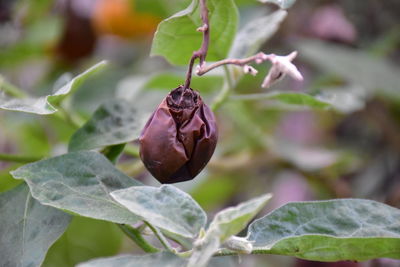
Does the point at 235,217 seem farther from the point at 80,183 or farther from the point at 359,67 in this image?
the point at 359,67

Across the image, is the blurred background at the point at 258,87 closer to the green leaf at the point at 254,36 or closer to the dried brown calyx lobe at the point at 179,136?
the green leaf at the point at 254,36

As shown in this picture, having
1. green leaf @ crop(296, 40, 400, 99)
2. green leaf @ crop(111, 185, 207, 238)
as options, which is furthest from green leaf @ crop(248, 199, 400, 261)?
green leaf @ crop(296, 40, 400, 99)

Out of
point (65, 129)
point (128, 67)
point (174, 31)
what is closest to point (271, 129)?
point (128, 67)

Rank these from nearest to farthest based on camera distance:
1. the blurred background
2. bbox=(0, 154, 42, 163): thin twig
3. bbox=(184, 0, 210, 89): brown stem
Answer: bbox=(184, 0, 210, 89): brown stem, bbox=(0, 154, 42, 163): thin twig, the blurred background

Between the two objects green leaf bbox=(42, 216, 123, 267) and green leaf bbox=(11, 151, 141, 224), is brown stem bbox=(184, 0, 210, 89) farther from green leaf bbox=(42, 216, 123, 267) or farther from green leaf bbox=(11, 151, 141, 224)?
green leaf bbox=(42, 216, 123, 267)

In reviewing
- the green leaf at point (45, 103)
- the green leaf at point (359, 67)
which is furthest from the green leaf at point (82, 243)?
the green leaf at point (359, 67)

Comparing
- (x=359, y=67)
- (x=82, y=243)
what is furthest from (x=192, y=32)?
(x=359, y=67)

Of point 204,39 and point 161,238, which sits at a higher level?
point 204,39
